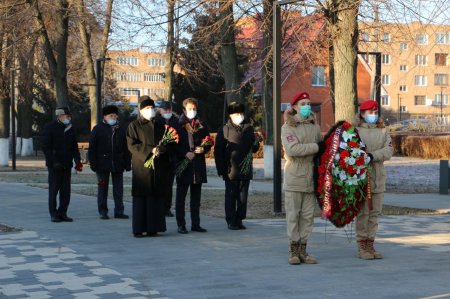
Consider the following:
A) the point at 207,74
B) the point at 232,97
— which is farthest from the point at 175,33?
the point at 207,74

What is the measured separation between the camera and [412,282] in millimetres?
8195

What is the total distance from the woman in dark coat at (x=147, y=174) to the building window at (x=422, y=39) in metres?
7.01

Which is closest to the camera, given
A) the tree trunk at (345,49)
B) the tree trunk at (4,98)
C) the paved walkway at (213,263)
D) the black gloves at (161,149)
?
the paved walkway at (213,263)

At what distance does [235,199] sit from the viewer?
12.5m

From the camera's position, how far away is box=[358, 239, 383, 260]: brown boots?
378 inches

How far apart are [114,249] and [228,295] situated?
10.6ft

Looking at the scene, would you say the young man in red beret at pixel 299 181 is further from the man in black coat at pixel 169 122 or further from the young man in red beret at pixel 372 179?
the man in black coat at pixel 169 122

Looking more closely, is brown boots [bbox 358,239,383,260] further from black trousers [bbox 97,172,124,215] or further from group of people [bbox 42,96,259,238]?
black trousers [bbox 97,172,124,215]

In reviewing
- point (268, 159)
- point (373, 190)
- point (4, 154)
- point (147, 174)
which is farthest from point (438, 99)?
point (373, 190)

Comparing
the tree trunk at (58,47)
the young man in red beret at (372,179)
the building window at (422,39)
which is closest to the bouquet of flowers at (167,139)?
the young man in red beret at (372,179)

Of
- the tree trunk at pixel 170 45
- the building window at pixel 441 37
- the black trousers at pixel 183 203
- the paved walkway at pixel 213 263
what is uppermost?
the tree trunk at pixel 170 45

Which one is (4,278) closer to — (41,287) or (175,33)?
(41,287)

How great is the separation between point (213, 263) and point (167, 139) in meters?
2.77

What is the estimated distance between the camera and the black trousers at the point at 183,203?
1220 cm
